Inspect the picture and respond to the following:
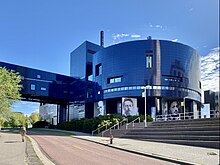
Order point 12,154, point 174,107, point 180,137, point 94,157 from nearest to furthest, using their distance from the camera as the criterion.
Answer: point 12,154, point 94,157, point 180,137, point 174,107

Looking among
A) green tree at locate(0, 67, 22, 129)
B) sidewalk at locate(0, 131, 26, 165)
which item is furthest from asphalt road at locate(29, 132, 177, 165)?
green tree at locate(0, 67, 22, 129)

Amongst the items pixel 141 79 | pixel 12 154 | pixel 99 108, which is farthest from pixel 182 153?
pixel 99 108

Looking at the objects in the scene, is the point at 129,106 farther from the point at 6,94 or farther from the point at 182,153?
the point at 182,153

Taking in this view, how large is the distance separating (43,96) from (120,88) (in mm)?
26957

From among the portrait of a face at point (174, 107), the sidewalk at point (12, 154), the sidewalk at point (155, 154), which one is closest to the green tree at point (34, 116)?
the portrait of a face at point (174, 107)

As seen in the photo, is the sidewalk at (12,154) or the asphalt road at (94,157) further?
the asphalt road at (94,157)

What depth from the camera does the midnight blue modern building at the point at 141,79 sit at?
7162 cm

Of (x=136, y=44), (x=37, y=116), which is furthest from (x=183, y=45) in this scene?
(x=37, y=116)

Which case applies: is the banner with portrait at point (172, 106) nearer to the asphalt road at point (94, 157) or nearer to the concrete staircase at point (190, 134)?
the concrete staircase at point (190, 134)

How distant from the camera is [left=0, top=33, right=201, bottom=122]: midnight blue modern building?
71.6 meters

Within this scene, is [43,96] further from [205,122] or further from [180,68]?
[205,122]

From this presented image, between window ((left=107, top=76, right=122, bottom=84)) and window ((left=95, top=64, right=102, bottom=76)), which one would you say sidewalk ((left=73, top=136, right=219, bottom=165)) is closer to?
window ((left=107, top=76, right=122, bottom=84))

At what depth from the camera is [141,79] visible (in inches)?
2835

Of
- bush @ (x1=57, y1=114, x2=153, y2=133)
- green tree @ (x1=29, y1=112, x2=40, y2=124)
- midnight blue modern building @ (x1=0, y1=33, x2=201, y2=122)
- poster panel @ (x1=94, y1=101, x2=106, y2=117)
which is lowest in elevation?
green tree @ (x1=29, y1=112, x2=40, y2=124)
